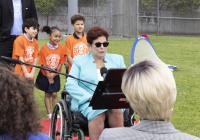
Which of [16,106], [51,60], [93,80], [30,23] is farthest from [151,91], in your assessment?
[51,60]

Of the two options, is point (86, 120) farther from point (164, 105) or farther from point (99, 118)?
point (164, 105)

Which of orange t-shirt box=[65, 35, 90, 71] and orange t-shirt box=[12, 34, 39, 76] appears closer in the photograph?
orange t-shirt box=[12, 34, 39, 76]

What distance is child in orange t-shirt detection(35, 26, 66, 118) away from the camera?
22.4 feet

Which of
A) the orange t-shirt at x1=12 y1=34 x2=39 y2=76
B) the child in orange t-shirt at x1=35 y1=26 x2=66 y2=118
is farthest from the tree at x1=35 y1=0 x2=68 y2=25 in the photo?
the orange t-shirt at x1=12 y1=34 x2=39 y2=76

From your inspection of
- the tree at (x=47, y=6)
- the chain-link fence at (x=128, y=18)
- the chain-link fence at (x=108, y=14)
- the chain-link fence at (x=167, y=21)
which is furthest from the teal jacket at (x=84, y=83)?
the chain-link fence at (x=167, y=21)

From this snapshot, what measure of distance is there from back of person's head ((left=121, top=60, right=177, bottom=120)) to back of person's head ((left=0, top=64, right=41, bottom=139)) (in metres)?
0.48

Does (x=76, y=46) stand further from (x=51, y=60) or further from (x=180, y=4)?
(x=180, y=4)

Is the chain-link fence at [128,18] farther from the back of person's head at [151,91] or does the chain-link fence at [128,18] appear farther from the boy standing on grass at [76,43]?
the back of person's head at [151,91]

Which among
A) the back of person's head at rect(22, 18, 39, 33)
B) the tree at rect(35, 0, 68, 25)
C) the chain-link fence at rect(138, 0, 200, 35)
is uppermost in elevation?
the tree at rect(35, 0, 68, 25)

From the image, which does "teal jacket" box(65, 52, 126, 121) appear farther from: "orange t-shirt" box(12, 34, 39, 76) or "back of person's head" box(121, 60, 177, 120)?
"back of person's head" box(121, 60, 177, 120)

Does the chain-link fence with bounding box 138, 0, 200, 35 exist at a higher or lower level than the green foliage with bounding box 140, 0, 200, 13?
lower

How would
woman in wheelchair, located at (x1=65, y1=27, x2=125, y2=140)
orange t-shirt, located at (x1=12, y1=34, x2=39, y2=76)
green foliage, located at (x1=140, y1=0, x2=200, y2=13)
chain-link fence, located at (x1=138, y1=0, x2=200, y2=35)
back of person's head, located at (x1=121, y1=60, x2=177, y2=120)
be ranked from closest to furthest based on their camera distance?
back of person's head, located at (x1=121, y1=60, x2=177, y2=120), woman in wheelchair, located at (x1=65, y1=27, x2=125, y2=140), orange t-shirt, located at (x1=12, y1=34, x2=39, y2=76), chain-link fence, located at (x1=138, y1=0, x2=200, y2=35), green foliage, located at (x1=140, y1=0, x2=200, y2=13)

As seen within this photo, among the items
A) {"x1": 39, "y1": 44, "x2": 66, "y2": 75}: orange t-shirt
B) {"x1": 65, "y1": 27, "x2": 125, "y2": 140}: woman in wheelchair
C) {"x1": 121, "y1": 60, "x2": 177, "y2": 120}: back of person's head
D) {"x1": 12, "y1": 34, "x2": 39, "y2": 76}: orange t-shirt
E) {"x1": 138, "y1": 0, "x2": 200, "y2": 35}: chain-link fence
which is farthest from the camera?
{"x1": 138, "y1": 0, "x2": 200, "y2": 35}: chain-link fence

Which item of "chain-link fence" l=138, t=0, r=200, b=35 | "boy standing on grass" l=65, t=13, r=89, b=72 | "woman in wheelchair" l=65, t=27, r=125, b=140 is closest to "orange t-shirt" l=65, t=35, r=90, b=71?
"boy standing on grass" l=65, t=13, r=89, b=72
